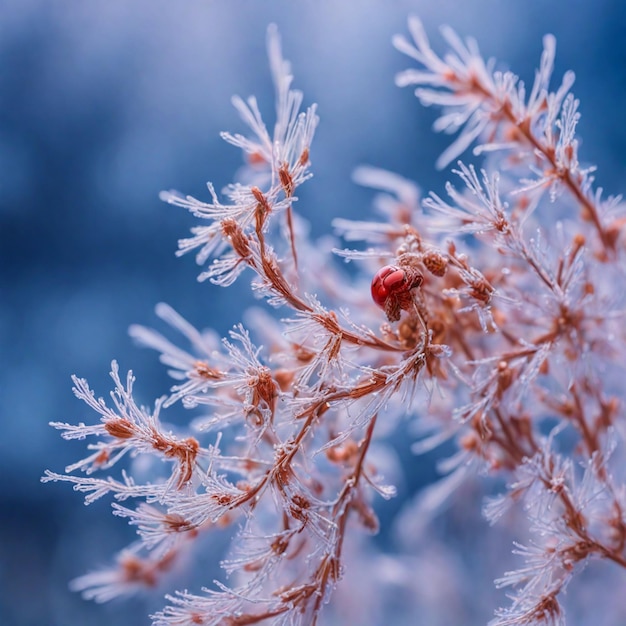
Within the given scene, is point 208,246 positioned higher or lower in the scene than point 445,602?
higher

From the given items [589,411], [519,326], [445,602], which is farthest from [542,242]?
[445,602]

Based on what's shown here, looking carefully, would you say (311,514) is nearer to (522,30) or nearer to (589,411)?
(589,411)

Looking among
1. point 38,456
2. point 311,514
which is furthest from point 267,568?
point 38,456

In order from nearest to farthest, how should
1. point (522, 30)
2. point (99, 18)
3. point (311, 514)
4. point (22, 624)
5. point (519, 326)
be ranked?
point (311, 514) < point (519, 326) < point (22, 624) < point (99, 18) < point (522, 30)

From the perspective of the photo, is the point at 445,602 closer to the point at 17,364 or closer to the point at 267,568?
the point at 267,568

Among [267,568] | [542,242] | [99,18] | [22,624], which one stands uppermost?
[99,18]

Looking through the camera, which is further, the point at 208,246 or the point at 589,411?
the point at 589,411

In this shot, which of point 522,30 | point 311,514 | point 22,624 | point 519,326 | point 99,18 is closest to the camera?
point 311,514
